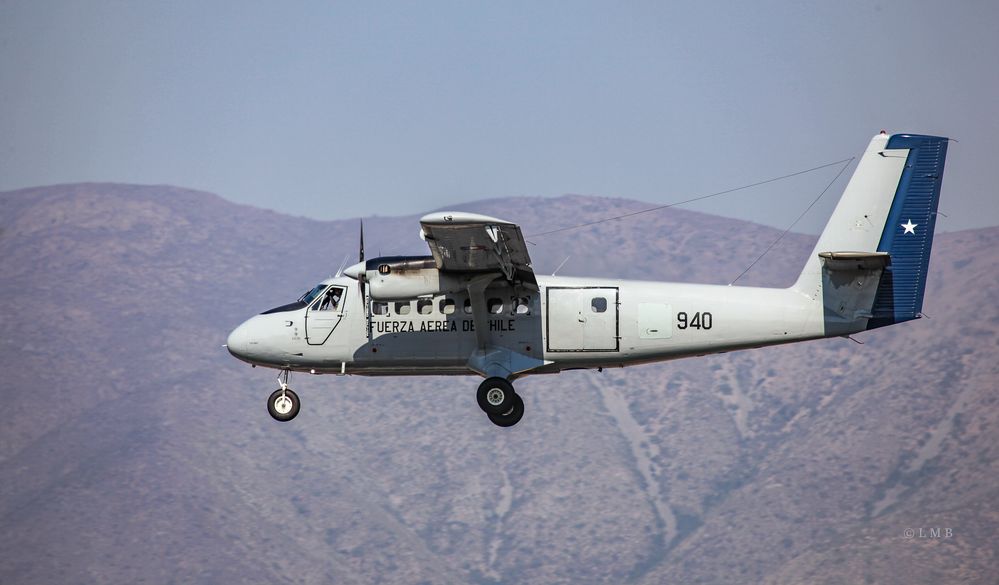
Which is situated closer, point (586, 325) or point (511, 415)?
point (586, 325)

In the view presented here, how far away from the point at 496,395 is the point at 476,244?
3.89m

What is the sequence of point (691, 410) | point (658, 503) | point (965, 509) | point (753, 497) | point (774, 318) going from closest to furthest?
point (774, 318), point (965, 509), point (753, 497), point (658, 503), point (691, 410)

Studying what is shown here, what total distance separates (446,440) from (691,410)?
39.0 metres

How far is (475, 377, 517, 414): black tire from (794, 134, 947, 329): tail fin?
670cm

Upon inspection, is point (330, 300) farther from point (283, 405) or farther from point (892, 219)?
point (892, 219)

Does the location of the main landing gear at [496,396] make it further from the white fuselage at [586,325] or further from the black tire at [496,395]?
the white fuselage at [586,325]

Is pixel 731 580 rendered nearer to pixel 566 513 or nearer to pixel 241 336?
pixel 566 513

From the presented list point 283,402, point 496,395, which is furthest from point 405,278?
point 283,402

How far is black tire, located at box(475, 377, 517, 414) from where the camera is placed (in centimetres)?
3069

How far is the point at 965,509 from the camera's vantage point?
139000 millimetres

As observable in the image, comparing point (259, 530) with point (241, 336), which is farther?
point (259, 530)

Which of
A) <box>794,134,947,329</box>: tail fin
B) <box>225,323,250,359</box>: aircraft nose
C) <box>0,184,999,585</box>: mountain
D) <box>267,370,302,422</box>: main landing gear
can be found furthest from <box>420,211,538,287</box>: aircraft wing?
<box>0,184,999,585</box>: mountain

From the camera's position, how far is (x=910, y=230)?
30.2 meters

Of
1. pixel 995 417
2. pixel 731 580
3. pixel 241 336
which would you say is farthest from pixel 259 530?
pixel 241 336
